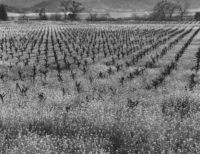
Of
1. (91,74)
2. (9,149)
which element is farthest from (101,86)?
(9,149)

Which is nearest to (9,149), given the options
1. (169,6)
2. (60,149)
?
(60,149)

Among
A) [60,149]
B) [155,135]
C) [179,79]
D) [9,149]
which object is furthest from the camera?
[179,79]

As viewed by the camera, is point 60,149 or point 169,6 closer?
point 60,149

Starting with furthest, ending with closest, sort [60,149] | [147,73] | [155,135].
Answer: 1. [147,73]
2. [155,135]
3. [60,149]

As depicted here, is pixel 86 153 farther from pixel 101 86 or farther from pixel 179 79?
pixel 179 79

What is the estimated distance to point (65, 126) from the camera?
7602mm

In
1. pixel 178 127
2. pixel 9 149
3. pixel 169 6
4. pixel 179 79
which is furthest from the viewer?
pixel 169 6

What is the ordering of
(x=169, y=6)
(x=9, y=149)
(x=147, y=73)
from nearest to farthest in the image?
(x=9, y=149)
(x=147, y=73)
(x=169, y=6)

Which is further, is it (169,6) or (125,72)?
(169,6)

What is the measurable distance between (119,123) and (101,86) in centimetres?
478

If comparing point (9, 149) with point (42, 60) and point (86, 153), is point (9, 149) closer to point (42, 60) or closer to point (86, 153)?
point (86, 153)

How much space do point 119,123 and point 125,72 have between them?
26.6ft

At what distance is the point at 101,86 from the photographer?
40.3 feet

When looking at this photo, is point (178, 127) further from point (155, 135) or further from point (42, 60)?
point (42, 60)
